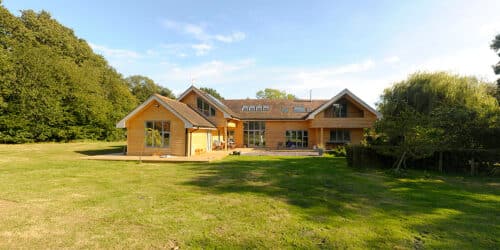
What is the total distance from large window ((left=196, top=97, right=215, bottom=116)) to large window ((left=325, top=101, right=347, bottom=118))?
1109cm

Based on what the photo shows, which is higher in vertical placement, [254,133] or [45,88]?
[45,88]

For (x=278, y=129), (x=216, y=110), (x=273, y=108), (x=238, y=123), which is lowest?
(x=278, y=129)

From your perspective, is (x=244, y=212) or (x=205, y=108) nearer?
(x=244, y=212)

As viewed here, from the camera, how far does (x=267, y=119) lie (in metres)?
26.3

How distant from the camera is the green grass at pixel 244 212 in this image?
13.9ft

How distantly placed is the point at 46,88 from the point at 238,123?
22803 mm

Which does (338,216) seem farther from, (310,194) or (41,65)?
(41,65)

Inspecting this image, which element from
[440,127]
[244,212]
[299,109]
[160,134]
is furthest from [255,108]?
[244,212]

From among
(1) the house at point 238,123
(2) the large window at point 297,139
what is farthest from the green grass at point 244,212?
(2) the large window at point 297,139

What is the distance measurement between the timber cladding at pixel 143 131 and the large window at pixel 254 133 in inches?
435

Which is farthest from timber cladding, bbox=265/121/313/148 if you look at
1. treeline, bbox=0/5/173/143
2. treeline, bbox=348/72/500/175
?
treeline, bbox=0/5/173/143

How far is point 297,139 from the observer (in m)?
26.2

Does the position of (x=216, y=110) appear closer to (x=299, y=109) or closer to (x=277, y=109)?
(x=277, y=109)

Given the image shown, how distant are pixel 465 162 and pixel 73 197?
16234 mm
